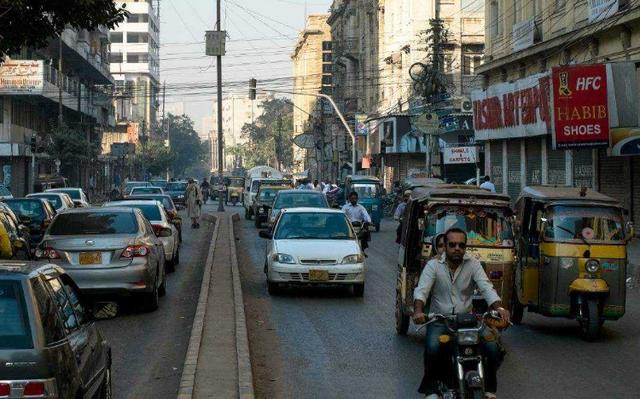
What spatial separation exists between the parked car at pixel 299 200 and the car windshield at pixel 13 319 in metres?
28.7

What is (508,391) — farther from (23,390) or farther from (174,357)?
(23,390)

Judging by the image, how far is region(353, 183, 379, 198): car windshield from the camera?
156ft

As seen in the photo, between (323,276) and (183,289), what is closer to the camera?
(323,276)

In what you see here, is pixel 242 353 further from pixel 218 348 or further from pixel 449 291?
pixel 449 291

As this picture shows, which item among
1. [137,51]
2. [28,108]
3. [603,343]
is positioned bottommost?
[603,343]

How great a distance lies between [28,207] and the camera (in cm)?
2956

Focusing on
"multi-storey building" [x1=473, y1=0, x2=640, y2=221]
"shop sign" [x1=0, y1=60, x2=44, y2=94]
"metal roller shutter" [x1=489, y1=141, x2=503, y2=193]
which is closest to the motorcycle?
"multi-storey building" [x1=473, y1=0, x2=640, y2=221]

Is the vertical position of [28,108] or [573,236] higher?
[28,108]

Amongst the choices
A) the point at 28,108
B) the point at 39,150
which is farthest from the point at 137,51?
the point at 39,150

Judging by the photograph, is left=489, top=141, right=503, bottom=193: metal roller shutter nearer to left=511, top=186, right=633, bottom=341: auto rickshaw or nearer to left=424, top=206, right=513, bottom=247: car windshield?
left=511, top=186, right=633, bottom=341: auto rickshaw

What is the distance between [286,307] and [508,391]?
778 centimetres

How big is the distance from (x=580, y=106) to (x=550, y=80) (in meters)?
1.88

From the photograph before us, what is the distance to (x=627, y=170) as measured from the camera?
34.7 m

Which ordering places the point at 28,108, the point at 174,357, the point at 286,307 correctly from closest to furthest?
the point at 174,357, the point at 286,307, the point at 28,108
